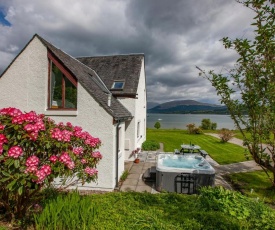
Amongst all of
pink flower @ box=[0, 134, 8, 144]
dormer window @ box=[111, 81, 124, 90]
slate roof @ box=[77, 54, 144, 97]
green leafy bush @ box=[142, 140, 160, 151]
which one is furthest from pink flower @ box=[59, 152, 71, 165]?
green leafy bush @ box=[142, 140, 160, 151]

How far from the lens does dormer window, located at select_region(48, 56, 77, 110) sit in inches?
371

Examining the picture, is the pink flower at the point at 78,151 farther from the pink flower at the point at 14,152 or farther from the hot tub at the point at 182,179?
the hot tub at the point at 182,179

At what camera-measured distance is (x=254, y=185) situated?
1019 cm

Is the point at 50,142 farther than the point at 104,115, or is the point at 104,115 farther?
the point at 104,115

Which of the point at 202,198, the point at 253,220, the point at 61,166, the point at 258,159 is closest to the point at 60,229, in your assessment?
the point at 61,166

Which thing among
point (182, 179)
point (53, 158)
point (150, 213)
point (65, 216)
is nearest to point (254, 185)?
point (182, 179)

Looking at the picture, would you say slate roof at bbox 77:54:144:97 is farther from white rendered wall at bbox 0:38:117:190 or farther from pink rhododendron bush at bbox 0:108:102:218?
pink rhododendron bush at bbox 0:108:102:218

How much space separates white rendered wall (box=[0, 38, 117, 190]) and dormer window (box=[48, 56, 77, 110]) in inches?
11.6

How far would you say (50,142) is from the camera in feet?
15.6

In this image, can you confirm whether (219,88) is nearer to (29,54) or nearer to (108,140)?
(108,140)

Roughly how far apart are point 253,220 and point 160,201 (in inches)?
115

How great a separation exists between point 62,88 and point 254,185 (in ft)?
39.7

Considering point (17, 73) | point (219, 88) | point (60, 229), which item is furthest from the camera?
point (17, 73)

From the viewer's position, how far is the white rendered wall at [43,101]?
30.2 ft
